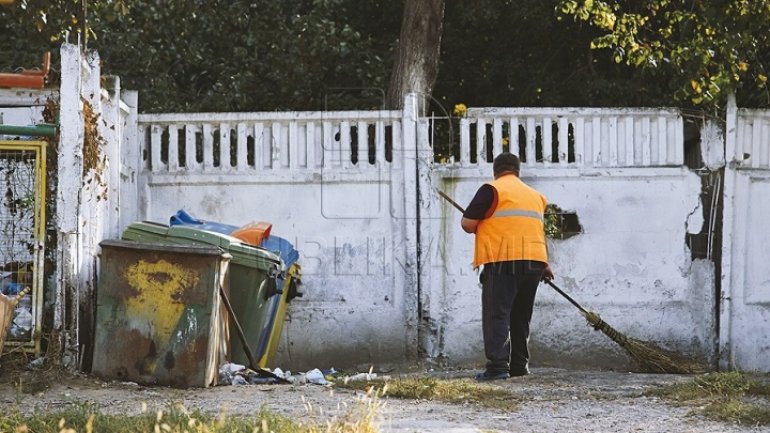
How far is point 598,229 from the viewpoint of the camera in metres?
10.1

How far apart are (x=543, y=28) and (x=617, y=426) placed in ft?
25.6

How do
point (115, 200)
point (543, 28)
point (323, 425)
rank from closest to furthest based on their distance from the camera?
point (323, 425), point (115, 200), point (543, 28)

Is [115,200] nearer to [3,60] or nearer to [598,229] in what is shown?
[598,229]

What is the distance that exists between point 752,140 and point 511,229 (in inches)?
114

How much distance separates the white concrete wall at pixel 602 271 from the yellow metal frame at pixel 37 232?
10.6ft

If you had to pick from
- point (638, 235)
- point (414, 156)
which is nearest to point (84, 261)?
point (414, 156)

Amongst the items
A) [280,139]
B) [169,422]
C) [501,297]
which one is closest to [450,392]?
[501,297]

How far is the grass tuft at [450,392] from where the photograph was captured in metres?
7.24

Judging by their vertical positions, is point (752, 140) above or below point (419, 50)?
A: below

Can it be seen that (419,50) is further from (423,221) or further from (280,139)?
(423,221)

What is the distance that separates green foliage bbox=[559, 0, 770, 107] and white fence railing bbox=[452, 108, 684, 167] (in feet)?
Answer: 1.89

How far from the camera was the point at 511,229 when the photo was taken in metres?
8.45

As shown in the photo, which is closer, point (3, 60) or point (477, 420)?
point (477, 420)

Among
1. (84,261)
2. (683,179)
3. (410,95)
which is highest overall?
(410,95)
